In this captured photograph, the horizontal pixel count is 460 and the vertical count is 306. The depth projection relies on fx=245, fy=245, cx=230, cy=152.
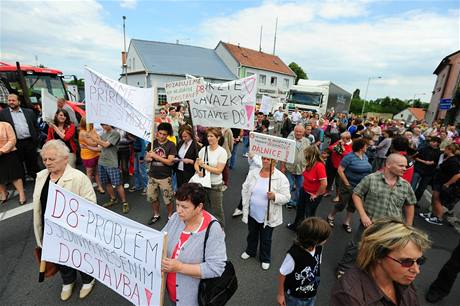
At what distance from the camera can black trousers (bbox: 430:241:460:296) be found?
3021 millimetres

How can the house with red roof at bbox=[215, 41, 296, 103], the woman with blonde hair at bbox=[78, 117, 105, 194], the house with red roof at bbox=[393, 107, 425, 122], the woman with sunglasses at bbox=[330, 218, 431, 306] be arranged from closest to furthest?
the woman with sunglasses at bbox=[330, 218, 431, 306]
the woman with blonde hair at bbox=[78, 117, 105, 194]
the house with red roof at bbox=[215, 41, 296, 103]
the house with red roof at bbox=[393, 107, 425, 122]

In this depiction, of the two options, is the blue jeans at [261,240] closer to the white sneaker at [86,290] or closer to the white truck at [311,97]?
the white sneaker at [86,290]

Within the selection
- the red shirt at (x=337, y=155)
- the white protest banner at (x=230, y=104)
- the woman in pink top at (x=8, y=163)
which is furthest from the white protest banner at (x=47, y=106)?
the red shirt at (x=337, y=155)

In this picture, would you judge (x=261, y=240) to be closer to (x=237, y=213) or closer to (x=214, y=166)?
(x=214, y=166)

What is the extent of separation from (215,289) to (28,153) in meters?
5.97

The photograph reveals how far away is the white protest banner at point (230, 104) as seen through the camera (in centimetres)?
459

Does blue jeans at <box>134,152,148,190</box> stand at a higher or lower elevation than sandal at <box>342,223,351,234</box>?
higher

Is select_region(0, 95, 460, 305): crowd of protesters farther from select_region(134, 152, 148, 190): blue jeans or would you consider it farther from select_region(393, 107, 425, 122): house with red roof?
select_region(393, 107, 425, 122): house with red roof

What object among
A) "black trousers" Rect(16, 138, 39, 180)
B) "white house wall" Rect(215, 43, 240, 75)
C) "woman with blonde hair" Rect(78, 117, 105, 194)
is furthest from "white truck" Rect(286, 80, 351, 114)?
"black trousers" Rect(16, 138, 39, 180)

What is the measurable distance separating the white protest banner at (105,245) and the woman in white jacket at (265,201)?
172 centimetres

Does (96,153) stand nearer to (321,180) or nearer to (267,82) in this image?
(321,180)

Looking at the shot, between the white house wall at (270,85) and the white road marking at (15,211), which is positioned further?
the white house wall at (270,85)

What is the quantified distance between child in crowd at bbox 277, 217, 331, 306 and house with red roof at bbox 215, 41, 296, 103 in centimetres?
3199

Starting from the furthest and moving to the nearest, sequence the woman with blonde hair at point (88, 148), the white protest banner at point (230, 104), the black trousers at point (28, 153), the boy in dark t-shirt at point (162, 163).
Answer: the black trousers at point (28, 153) < the woman with blonde hair at point (88, 148) < the white protest banner at point (230, 104) < the boy in dark t-shirt at point (162, 163)
